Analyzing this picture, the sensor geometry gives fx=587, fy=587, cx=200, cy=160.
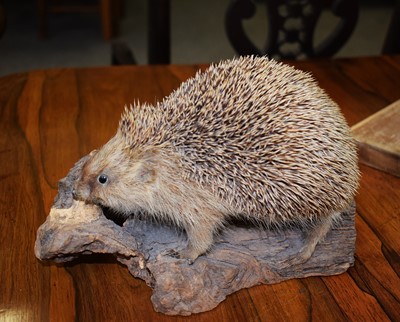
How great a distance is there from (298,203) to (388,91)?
944mm

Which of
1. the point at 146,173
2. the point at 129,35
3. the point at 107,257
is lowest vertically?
the point at 129,35

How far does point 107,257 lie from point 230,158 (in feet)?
1.26

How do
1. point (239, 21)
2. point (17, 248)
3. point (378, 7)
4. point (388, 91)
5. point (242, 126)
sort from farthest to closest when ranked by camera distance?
point (378, 7)
point (239, 21)
point (388, 91)
point (17, 248)
point (242, 126)

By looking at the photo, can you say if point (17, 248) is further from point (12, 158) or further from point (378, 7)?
point (378, 7)

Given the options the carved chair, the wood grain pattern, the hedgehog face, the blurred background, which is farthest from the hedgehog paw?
the blurred background

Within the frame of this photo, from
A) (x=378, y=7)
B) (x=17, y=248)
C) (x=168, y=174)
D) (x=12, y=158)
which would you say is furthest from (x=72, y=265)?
(x=378, y=7)

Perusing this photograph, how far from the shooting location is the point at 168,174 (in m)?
1.10

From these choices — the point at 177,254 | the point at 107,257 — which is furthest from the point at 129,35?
the point at 177,254

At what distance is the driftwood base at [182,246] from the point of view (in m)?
1.12

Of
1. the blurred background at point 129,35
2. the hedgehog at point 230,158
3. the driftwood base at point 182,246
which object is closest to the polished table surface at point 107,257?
the driftwood base at point 182,246

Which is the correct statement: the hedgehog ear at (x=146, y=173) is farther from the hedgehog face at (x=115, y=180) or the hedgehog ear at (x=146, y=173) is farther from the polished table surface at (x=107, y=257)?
the polished table surface at (x=107, y=257)

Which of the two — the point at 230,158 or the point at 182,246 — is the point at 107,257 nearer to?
the point at 182,246

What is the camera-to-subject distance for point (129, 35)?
3658 millimetres

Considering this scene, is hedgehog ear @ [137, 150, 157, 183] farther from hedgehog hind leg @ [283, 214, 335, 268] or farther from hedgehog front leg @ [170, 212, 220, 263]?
hedgehog hind leg @ [283, 214, 335, 268]
